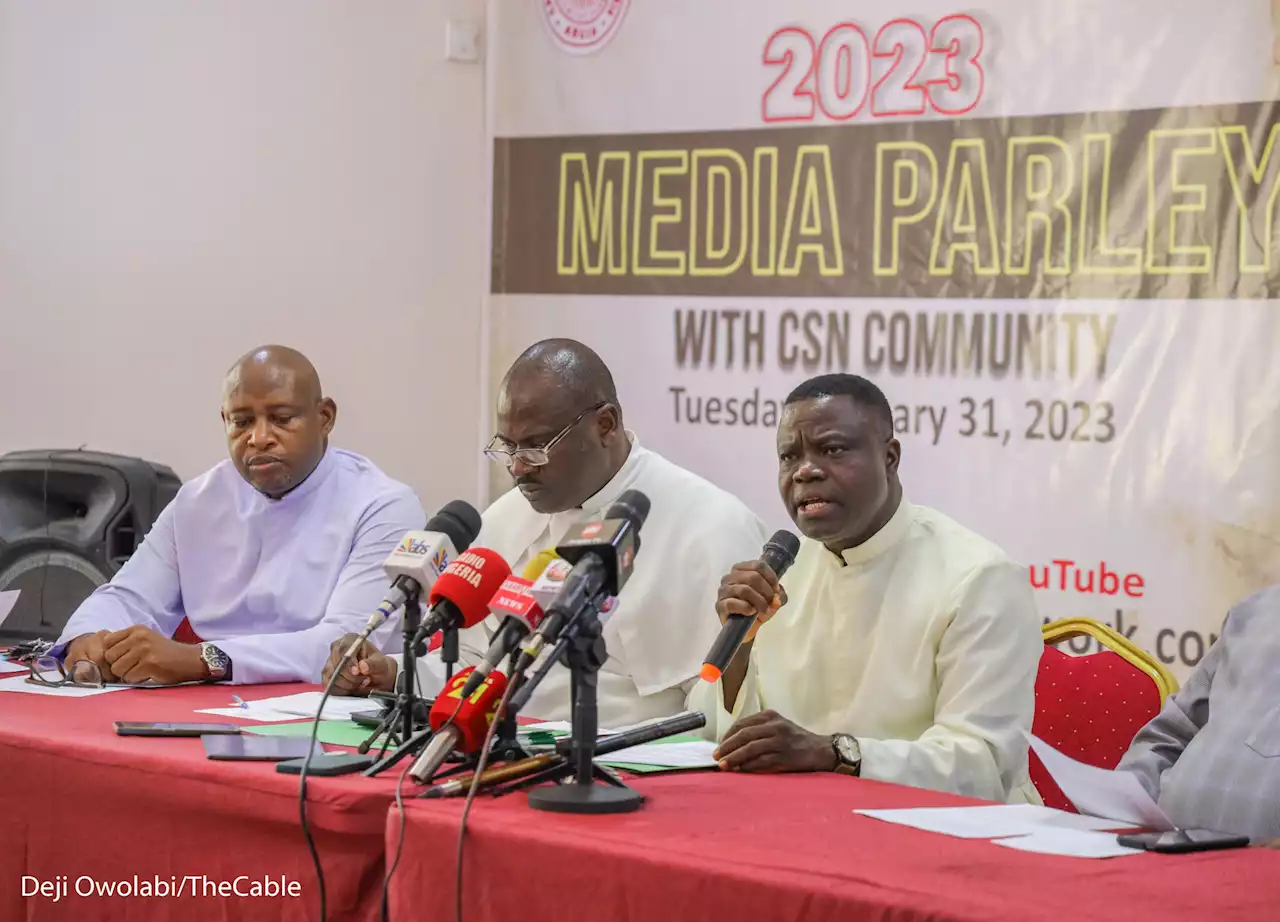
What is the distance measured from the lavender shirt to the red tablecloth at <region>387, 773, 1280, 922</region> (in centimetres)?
207

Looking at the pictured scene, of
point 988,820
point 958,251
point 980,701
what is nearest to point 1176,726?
point 980,701

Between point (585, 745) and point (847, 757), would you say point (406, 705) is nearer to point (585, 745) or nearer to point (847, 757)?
point (585, 745)

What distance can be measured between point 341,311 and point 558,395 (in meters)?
2.56

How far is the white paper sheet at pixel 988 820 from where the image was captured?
2.39 metres

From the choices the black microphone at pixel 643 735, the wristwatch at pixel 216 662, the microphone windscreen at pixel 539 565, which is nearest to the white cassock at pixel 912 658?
the black microphone at pixel 643 735

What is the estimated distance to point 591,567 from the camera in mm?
2391

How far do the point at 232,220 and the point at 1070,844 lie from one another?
4.69 metres

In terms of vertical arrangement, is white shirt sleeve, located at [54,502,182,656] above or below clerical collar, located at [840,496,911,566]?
below

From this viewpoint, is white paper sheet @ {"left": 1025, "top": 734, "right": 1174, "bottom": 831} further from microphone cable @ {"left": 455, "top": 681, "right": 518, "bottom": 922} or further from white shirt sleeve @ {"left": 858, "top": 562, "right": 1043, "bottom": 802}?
microphone cable @ {"left": 455, "top": 681, "right": 518, "bottom": 922}

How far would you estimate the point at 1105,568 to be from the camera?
4527mm

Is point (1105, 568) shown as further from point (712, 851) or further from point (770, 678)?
point (712, 851)

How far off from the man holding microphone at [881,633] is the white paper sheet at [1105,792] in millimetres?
525

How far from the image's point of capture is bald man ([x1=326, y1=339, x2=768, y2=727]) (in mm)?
3814

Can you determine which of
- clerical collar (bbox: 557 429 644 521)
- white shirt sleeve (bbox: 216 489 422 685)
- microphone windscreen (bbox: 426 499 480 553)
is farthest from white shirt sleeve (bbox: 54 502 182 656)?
microphone windscreen (bbox: 426 499 480 553)
